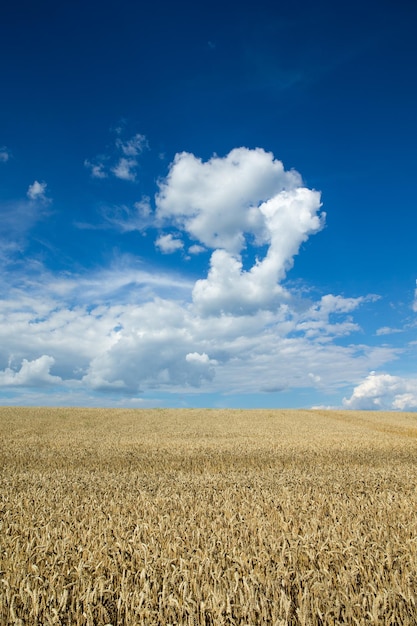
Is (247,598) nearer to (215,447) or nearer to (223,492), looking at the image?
(223,492)

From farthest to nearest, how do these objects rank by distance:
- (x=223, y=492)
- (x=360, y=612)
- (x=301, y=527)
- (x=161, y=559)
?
(x=223, y=492) → (x=301, y=527) → (x=161, y=559) → (x=360, y=612)

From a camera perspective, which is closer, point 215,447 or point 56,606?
point 56,606

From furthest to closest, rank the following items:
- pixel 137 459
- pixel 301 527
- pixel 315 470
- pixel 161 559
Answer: pixel 137 459
pixel 315 470
pixel 301 527
pixel 161 559

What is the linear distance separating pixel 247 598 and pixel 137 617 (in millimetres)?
1174

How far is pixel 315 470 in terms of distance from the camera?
13.9 meters

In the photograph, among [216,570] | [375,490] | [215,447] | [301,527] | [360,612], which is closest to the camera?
[360,612]

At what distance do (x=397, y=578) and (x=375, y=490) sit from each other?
5941 millimetres

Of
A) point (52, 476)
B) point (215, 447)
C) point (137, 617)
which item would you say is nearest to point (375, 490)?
point (137, 617)

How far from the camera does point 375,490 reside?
1025cm

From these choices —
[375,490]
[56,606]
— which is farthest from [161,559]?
[375,490]

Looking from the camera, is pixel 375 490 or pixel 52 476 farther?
pixel 52 476

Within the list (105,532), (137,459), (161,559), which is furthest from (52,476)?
(161,559)

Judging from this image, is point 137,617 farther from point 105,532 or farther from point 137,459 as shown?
point 137,459

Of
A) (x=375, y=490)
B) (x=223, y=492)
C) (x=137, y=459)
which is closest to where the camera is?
(x=223, y=492)
